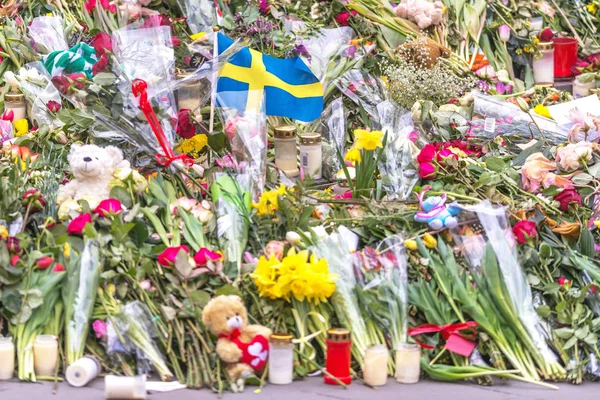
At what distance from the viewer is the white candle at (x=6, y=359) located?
10.7 ft

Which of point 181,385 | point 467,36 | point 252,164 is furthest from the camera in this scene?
point 467,36

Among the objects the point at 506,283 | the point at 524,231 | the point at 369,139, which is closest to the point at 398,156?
the point at 369,139

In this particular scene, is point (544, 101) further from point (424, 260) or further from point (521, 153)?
point (424, 260)

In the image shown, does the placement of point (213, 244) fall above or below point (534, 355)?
above

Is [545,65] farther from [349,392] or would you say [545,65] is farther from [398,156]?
[349,392]

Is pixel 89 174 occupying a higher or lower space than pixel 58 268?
higher

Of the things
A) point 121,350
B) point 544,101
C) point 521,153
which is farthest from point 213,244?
point 544,101

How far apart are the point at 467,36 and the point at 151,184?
8.03 ft

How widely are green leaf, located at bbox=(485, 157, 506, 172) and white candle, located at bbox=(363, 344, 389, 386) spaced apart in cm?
122

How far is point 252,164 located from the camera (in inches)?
162

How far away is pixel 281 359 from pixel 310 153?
1302 millimetres

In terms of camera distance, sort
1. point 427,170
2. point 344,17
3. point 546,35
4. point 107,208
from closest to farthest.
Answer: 1. point 107,208
2. point 427,170
3. point 344,17
4. point 546,35

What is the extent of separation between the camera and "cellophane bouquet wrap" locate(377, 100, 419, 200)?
411 cm

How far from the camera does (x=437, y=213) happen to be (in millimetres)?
3734
